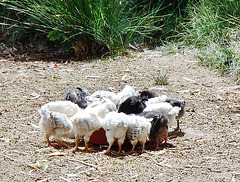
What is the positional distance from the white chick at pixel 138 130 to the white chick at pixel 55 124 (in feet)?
1.84

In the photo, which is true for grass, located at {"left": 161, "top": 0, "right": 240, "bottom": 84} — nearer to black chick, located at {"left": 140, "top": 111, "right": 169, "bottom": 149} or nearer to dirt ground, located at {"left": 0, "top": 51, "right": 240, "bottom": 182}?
dirt ground, located at {"left": 0, "top": 51, "right": 240, "bottom": 182}

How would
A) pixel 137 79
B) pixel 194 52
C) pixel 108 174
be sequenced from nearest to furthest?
pixel 108 174
pixel 137 79
pixel 194 52

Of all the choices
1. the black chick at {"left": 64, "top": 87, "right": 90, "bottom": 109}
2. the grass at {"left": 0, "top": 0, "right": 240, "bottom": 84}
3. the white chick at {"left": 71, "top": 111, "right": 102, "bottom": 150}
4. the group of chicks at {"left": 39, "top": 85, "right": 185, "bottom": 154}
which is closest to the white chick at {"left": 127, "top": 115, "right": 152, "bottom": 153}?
the group of chicks at {"left": 39, "top": 85, "right": 185, "bottom": 154}

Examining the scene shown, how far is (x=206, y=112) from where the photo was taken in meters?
4.65

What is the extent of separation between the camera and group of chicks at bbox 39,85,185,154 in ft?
11.2

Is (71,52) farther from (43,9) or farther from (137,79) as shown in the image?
(137,79)

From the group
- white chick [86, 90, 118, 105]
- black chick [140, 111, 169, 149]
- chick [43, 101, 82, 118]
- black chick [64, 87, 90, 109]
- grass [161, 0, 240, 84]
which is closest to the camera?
black chick [140, 111, 169, 149]

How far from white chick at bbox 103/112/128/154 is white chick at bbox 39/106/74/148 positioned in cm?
38

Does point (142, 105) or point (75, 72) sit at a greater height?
point (142, 105)

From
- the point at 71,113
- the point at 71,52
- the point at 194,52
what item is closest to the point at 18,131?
the point at 71,113

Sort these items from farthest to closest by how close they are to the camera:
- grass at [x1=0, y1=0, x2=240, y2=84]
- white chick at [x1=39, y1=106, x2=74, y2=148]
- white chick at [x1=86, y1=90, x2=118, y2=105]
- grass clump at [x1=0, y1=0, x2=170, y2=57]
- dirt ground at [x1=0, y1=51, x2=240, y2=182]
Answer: grass clump at [x1=0, y1=0, x2=170, y2=57]
grass at [x1=0, y1=0, x2=240, y2=84]
white chick at [x1=86, y1=90, x2=118, y2=105]
white chick at [x1=39, y1=106, x2=74, y2=148]
dirt ground at [x1=0, y1=51, x2=240, y2=182]

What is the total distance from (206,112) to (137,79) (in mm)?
1607

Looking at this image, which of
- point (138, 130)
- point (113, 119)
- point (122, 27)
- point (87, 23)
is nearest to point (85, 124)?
point (113, 119)

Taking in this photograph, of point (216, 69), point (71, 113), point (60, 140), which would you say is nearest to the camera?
point (60, 140)
